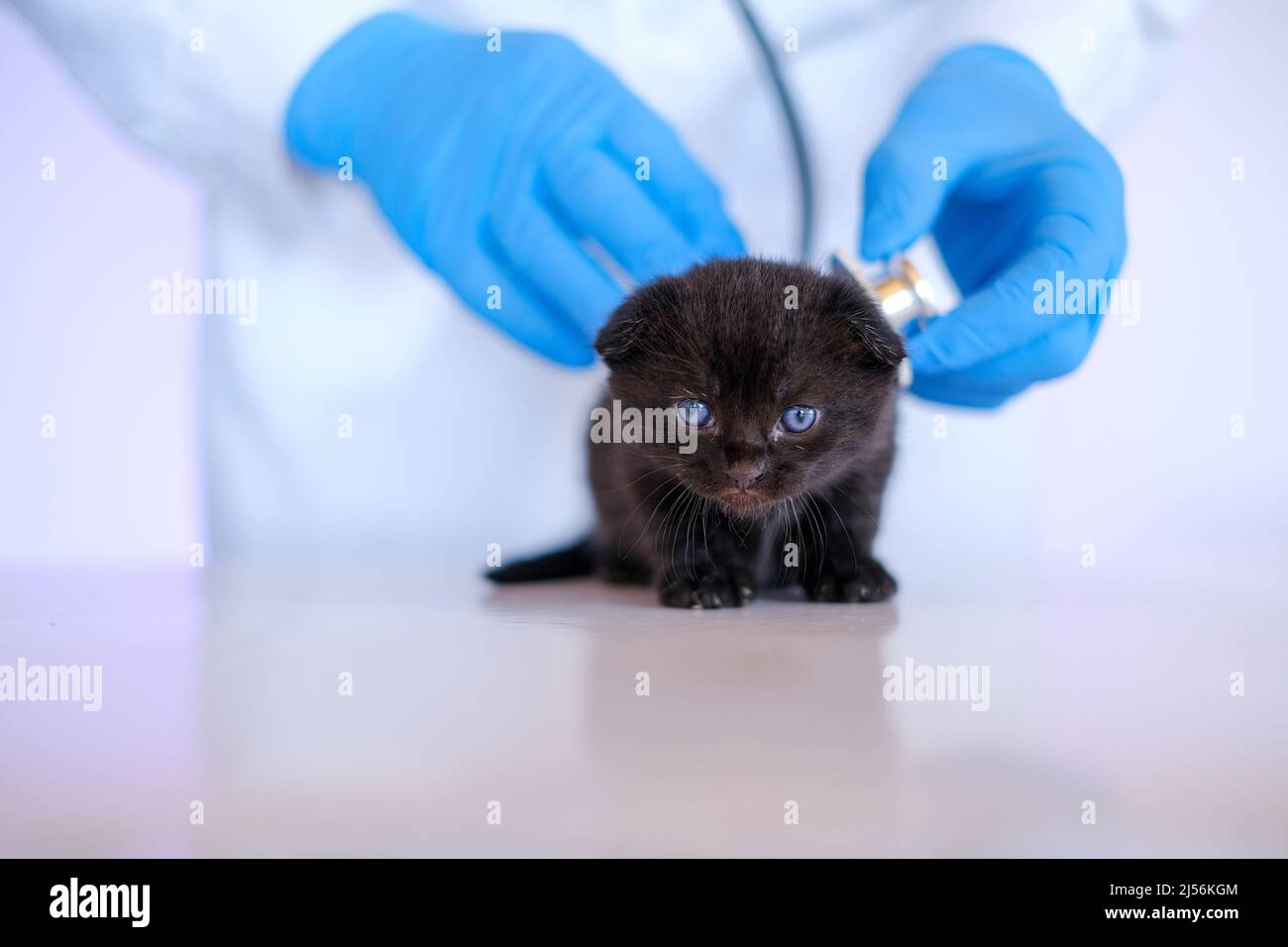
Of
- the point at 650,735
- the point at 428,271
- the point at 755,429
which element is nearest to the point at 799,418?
the point at 755,429

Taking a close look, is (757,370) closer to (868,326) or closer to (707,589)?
(868,326)

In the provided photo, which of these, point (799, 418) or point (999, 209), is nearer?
point (799, 418)

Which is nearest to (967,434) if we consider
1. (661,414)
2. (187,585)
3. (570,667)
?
(661,414)

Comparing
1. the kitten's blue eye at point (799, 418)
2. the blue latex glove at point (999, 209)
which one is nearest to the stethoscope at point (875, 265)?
the blue latex glove at point (999, 209)

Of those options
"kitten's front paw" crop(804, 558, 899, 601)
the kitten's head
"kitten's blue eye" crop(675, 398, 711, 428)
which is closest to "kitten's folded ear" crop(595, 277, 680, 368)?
the kitten's head

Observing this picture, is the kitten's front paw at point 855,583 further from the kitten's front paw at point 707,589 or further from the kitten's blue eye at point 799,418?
the kitten's blue eye at point 799,418

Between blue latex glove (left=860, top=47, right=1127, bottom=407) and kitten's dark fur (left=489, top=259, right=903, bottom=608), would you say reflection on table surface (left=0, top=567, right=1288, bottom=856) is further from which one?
blue latex glove (left=860, top=47, right=1127, bottom=407)

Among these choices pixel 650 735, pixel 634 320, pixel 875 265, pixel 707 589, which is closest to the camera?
pixel 650 735
